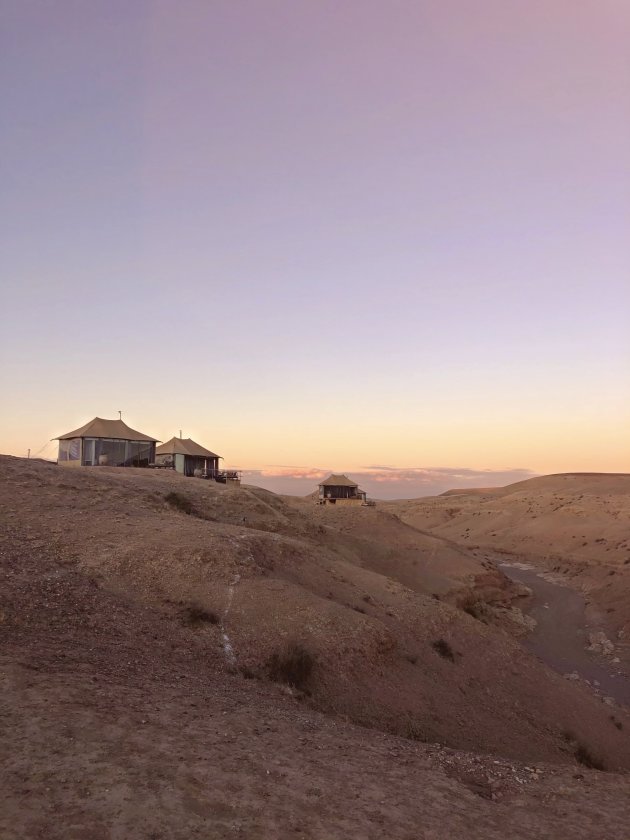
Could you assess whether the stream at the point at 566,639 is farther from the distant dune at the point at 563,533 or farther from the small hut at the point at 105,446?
the small hut at the point at 105,446

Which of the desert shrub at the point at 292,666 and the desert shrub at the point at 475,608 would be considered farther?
the desert shrub at the point at 475,608

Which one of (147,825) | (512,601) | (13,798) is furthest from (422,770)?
(512,601)

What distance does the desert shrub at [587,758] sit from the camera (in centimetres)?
1819

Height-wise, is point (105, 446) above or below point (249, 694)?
above

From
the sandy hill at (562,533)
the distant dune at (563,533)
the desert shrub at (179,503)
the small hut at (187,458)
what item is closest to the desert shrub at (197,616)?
the desert shrub at (179,503)

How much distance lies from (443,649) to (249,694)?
1179 cm

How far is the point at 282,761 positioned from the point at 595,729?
675 inches

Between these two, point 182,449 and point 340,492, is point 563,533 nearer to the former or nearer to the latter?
point 340,492

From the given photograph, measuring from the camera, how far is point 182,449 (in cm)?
5694

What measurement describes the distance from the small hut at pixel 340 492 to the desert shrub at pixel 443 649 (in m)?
52.4

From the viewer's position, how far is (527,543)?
7406 centimetres

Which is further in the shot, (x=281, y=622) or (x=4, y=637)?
(x=281, y=622)

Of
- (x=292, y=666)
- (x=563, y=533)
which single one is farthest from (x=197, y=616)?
(x=563, y=533)

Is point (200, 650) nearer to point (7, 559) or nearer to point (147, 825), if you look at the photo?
point (7, 559)
